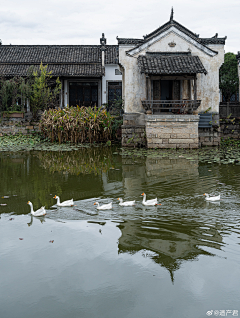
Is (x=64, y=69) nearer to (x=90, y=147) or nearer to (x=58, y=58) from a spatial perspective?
(x=58, y=58)

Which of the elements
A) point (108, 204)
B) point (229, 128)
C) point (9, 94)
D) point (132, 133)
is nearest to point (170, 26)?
point (132, 133)

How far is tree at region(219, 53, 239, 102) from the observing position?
27.3m

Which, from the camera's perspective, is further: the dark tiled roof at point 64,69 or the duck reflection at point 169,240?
the dark tiled roof at point 64,69

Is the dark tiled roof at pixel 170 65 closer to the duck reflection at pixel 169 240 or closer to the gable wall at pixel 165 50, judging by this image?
the gable wall at pixel 165 50

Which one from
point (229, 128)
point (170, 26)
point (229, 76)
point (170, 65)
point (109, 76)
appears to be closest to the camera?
point (170, 65)

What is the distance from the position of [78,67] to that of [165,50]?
391 inches

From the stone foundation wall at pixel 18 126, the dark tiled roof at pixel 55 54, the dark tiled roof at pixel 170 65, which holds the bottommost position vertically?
the stone foundation wall at pixel 18 126

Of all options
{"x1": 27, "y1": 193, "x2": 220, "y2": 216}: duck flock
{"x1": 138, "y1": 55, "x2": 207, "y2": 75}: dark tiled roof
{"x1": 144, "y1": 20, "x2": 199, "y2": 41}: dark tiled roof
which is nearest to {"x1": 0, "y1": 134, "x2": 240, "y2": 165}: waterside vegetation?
{"x1": 138, "y1": 55, "x2": 207, "y2": 75}: dark tiled roof

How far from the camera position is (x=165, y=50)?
→ 16688 mm

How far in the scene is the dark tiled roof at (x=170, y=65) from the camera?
607 inches

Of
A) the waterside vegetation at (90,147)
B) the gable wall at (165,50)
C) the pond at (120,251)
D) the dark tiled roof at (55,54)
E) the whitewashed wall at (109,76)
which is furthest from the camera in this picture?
the whitewashed wall at (109,76)

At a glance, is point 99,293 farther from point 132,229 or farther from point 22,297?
point 132,229

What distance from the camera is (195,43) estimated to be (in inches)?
648

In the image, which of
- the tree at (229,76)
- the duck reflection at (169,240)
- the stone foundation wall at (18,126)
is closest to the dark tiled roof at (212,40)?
the stone foundation wall at (18,126)
